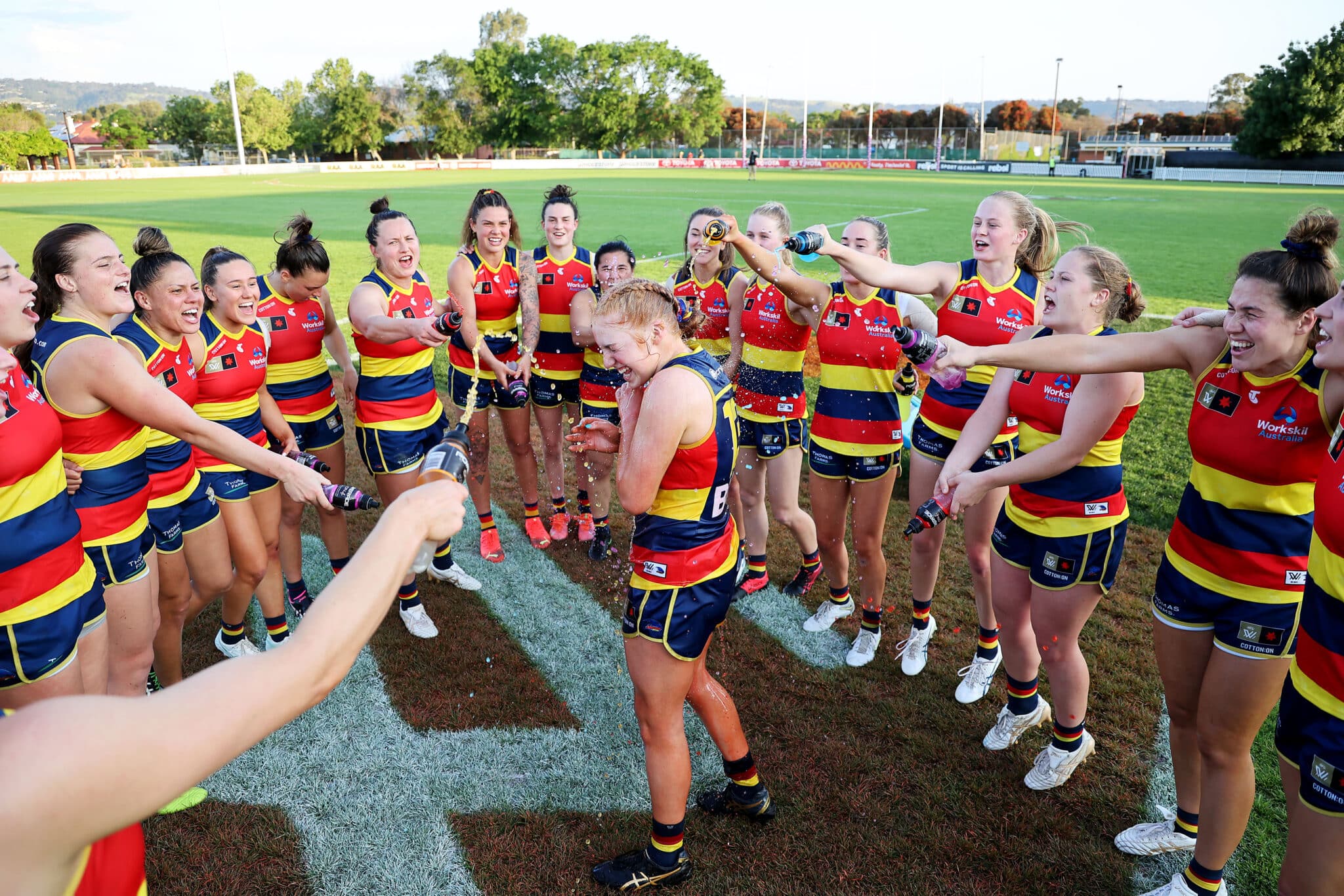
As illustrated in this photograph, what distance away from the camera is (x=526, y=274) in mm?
6250

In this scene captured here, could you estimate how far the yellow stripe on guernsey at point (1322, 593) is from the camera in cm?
222

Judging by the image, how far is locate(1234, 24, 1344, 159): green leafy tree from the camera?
49469 mm

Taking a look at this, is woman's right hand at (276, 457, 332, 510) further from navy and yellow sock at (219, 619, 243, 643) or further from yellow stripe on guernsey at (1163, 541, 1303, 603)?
yellow stripe on guernsey at (1163, 541, 1303, 603)

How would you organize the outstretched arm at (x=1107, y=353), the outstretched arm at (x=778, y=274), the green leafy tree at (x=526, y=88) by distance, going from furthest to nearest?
the green leafy tree at (x=526, y=88) < the outstretched arm at (x=778, y=274) < the outstretched arm at (x=1107, y=353)

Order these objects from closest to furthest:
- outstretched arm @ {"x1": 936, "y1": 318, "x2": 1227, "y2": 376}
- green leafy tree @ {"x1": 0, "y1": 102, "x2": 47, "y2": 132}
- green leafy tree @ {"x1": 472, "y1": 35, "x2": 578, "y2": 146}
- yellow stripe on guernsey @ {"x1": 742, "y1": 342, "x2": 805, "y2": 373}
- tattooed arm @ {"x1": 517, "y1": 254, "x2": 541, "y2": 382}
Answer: outstretched arm @ {"x1": 936, "y1": 318, "x2": 1227, "y2": 376} → yellow stripe on guernsey @ {"x1": 742, "y1": 342, "x2": 805, "y2": 373} → tattooed arm @ {"x1": 517, "y1": 254, "x2": 541, "y2": 382} → green leafy tree @ {"x1": 0, "y1": 102, "x2": 47, "y2": 132} → green leafy tree @ {"x1": 472, "y1": 35, "x2": 578, "y2": 146}

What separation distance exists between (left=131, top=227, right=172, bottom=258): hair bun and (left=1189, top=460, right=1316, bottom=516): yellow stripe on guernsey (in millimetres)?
5155

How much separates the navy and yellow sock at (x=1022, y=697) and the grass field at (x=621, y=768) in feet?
0.63

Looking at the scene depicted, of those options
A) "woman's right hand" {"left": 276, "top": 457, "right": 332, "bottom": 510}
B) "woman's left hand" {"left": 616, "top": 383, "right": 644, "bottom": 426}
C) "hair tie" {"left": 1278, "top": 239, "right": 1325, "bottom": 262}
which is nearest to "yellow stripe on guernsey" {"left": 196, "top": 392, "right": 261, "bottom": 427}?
"woman's right hand" {"left": 276, "top": 457, "right": 332, "bottom": 510}

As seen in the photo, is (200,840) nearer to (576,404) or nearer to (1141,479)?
(576,404)

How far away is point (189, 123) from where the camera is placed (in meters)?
91.1

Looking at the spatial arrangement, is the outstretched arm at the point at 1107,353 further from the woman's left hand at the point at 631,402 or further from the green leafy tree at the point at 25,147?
the green leafy tree at the point at 25,147

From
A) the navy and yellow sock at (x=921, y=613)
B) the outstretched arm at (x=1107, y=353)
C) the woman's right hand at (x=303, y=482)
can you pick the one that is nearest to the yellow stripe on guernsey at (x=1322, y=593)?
the outstretched arm at (x=1107, y=353)

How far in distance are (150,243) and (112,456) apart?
1666mm

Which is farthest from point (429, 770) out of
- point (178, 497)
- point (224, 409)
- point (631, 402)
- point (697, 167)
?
point (697, 167)
